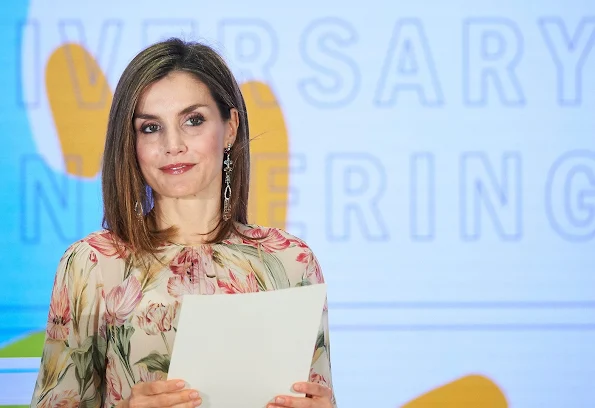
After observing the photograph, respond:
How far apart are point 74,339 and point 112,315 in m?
0.08

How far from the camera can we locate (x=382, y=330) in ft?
9.77

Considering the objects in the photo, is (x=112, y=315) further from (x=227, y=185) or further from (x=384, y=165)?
(x=384, y=165)

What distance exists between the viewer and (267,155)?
118 inches

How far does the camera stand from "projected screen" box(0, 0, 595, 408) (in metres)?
2.99

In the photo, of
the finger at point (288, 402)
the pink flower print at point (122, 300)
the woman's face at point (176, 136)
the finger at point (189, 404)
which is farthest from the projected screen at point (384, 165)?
the finger at point (189, 404)

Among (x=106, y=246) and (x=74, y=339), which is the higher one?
(x=106, y=246)

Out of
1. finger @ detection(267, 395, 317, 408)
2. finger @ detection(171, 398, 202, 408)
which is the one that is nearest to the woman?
finger @ detection(267, 395, 317, 408)

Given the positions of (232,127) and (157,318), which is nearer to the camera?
(157,318)

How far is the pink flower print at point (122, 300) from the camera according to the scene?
5.37ft

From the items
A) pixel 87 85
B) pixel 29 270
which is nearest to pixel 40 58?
pixel 87 85

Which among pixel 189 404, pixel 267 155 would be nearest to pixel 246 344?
pixel 189 404

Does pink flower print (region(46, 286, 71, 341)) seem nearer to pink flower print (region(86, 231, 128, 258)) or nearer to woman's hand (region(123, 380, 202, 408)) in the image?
pink flower print (region(86, 231, 128, 258))

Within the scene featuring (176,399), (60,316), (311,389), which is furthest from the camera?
(60,316)

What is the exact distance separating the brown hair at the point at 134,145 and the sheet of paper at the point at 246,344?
35 centimetres
